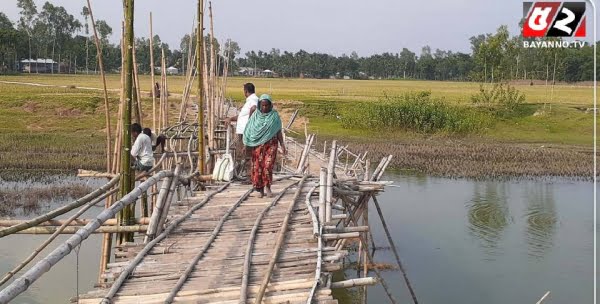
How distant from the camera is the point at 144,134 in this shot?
315 inches

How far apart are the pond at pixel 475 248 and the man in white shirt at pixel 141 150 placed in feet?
4.40

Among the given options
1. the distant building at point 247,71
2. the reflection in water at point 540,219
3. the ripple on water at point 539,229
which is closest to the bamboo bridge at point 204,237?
the ripple on water at point 539,229

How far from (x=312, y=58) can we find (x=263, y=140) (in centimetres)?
7330

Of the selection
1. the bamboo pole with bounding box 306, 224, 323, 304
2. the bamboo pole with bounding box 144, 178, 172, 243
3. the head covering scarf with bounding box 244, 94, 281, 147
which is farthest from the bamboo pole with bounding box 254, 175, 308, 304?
the bamboo pole with bounding box 144, 178, 172, 243

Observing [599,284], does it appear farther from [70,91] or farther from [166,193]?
[70,91]

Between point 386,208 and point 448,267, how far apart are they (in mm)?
3790

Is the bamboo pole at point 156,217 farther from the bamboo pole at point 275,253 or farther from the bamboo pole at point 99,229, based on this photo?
the bamboo pole at point 275,253

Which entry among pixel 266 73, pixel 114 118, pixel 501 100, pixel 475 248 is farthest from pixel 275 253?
pixel 266 73

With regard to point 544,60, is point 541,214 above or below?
below

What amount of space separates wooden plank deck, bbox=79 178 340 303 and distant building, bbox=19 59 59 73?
58.6 m

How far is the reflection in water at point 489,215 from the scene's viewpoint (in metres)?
11.5

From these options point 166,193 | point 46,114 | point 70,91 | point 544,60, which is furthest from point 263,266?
point 544,60

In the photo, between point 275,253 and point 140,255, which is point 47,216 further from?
point 275,253

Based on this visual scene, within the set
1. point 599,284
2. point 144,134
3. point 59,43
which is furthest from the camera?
point 59,43
